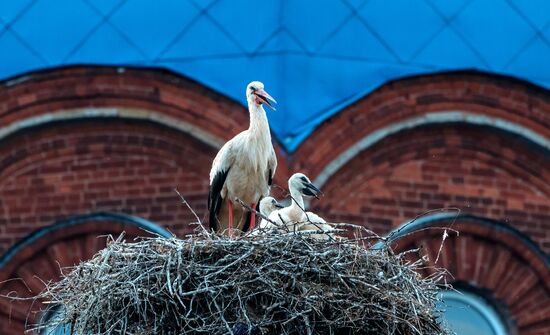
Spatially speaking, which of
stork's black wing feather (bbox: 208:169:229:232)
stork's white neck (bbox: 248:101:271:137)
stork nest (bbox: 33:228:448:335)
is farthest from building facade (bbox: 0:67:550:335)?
stork nest (bbox: 33:228:448:335)

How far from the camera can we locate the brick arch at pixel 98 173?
2241 cm

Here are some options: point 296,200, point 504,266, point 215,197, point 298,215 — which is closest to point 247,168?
point 215,197

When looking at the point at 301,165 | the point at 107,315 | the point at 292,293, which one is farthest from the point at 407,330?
the point at 301,165

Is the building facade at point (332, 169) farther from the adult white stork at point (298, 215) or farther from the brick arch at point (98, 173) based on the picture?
the adult white stork at point (298, 215)

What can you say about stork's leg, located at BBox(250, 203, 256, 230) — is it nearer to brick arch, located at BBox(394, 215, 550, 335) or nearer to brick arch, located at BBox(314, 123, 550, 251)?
brick arch, located at BBox(314, 123, 550, 251)

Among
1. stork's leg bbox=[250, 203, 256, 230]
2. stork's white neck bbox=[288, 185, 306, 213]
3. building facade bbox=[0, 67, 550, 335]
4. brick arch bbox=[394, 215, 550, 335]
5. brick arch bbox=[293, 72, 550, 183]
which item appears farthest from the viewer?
brick arch bbox=[394, 215, 550, 335]

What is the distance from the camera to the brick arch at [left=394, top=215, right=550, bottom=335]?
889 inches

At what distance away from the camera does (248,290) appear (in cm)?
1700

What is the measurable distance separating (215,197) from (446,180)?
129 inches

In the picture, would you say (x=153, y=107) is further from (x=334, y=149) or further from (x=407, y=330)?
(x=407, y=330)

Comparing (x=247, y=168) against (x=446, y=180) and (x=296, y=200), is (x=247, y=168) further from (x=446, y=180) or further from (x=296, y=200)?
(x=446, y=180)

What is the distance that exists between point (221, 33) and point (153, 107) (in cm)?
79

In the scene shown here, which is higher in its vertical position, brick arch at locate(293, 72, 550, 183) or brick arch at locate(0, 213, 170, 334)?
brick arch at locate(293, 72, 550, 183)

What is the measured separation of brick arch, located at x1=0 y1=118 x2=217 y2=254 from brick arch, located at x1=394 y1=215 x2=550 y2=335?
1981 mm
